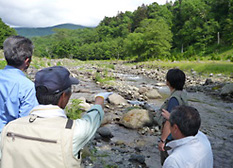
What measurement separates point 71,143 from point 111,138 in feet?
13.7

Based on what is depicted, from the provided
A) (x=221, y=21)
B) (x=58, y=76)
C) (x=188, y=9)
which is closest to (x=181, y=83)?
(x=58, y=76)

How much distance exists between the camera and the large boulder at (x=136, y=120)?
19.4 ft

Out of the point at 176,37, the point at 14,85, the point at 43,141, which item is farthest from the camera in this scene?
the point at 176,37

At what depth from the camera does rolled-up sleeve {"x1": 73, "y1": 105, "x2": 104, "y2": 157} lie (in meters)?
1.19

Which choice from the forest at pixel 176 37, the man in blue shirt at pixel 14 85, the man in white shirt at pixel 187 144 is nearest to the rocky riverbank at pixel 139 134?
the man in blue shirt at pixel 14 85

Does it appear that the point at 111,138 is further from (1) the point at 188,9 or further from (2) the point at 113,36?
(2) the point at 113,36

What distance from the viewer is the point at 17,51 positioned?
1.84 metres

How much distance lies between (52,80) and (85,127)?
42 cm

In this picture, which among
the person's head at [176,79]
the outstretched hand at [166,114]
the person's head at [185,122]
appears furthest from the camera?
the person's head at [176,79]

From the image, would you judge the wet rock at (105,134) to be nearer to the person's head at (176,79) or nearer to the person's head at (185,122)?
the person's head at (176,79)

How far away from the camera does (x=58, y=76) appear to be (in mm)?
1413

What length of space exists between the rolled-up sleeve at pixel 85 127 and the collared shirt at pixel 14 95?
806 mm

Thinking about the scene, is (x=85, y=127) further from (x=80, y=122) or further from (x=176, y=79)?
(x=176, y=79)

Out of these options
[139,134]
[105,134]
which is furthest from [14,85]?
[139,134]
